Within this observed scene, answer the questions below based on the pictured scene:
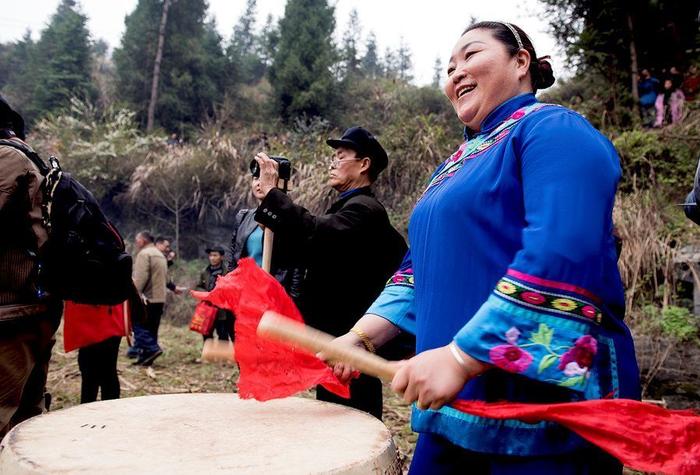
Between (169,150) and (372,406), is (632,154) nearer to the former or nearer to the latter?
(372,406)

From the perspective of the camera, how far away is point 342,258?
2.76 m

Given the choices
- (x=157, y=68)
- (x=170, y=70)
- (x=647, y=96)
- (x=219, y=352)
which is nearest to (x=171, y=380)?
(x=219, y=352)

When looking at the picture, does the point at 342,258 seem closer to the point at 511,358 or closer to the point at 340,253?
the point at 340,253

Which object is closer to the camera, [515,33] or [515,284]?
[515,284]

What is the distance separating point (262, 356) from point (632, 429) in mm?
1072

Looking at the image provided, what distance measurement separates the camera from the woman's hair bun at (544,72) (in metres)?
1.51

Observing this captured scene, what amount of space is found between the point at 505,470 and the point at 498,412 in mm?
130

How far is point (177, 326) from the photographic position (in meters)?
11.1

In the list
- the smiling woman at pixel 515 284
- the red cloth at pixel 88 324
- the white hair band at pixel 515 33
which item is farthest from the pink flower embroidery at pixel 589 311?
the red cloth at pixel 88 324

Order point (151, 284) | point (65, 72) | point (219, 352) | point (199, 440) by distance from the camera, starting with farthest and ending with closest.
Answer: point (65, 72), point (151, 284), point (219, 352), point (199, 440)

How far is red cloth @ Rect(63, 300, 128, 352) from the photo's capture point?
3578mm

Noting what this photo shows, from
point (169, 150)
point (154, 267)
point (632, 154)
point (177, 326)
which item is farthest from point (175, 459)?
point (169, 150)

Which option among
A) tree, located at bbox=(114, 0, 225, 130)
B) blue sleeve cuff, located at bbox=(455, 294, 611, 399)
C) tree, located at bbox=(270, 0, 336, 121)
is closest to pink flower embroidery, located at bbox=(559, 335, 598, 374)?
blue sleeve cuff, located at bbox=(455, 294, 611, 399)

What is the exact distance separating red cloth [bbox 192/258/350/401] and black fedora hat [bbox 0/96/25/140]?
5.29 ft
